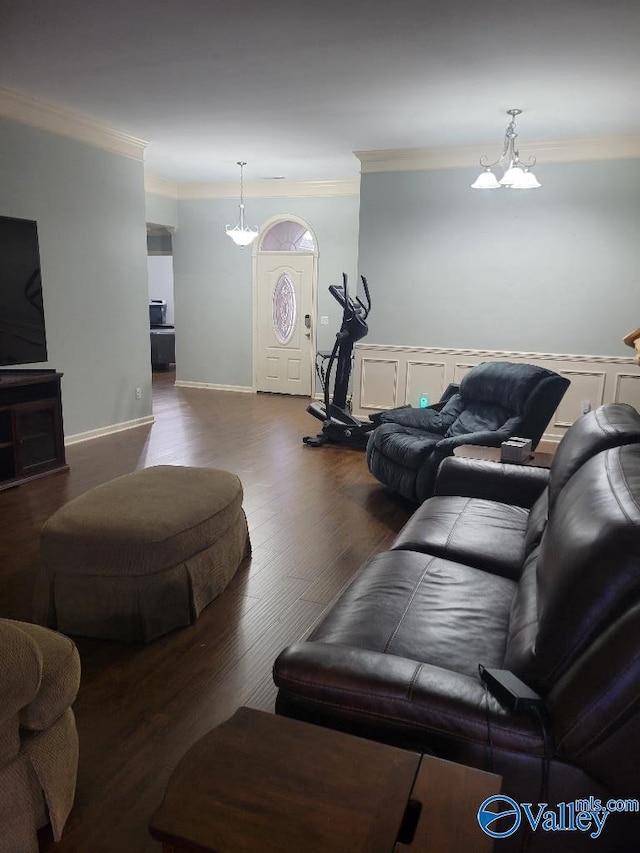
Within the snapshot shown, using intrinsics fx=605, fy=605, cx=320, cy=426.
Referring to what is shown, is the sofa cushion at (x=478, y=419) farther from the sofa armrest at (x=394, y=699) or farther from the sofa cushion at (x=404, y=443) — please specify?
the sofa armrest at (x=394, y=699)

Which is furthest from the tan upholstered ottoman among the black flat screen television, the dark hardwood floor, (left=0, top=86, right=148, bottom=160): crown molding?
(left=0, top=86, right=148, bottom=160): crown molding

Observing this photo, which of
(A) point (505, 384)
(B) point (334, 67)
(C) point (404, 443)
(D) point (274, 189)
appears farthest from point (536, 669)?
(D) point (274, 189)

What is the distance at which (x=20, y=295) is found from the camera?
4539 mm

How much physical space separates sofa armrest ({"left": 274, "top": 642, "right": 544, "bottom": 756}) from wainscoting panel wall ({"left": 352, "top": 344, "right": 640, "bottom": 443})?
515 cm

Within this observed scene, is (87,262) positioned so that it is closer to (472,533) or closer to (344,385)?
(344,385)

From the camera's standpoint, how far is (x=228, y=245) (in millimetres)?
8352

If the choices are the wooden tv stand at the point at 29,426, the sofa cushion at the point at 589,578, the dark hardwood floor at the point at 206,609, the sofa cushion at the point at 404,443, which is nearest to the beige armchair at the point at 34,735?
the dark hardwood floor at the point at 206,609

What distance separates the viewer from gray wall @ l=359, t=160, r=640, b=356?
5.56m

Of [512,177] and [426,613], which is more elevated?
[512,177]

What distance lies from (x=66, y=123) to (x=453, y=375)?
423cm

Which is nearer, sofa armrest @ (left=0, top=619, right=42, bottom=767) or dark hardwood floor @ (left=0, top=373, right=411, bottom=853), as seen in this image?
sofa armrest @ (left=0, top=619, right=42, bottom=767)

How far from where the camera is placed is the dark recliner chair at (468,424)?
3900 millimetres

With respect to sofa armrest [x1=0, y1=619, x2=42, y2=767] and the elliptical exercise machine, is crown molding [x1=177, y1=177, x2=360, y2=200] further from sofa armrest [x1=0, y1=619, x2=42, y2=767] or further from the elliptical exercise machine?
sofa armrest [x1=0, y1=619, x2=42, y2=767]

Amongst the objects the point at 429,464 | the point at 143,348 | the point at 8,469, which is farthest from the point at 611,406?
the point at 143,348
